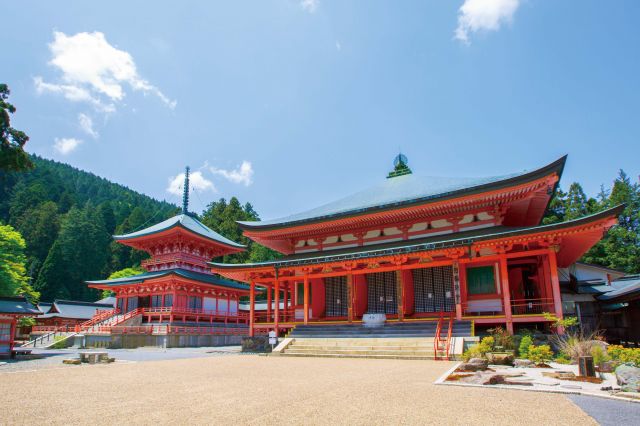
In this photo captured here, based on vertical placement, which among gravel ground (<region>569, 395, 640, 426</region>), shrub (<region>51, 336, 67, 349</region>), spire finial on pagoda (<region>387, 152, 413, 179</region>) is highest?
spire finial on pagoda (<region>387, 152, 413, 179</region>)

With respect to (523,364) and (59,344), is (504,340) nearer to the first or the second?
(523,364)

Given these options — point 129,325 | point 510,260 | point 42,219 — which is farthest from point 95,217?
point 510,260

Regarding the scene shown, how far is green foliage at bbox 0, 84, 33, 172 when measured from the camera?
18.7 m

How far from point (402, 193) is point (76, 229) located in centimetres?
6927

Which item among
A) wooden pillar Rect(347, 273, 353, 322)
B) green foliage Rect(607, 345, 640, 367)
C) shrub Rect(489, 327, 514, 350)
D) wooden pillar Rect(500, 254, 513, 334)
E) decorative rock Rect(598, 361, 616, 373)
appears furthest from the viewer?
wooden pillar Rect(347, 273, 353, 322)

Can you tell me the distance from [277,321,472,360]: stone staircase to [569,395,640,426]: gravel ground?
24.9ft

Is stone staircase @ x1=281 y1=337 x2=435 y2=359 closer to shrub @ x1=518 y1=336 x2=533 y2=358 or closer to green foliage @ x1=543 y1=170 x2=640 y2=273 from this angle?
shrub @ x1=518 y1=336 x2=533 y2=358

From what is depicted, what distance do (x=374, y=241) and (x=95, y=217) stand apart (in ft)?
240

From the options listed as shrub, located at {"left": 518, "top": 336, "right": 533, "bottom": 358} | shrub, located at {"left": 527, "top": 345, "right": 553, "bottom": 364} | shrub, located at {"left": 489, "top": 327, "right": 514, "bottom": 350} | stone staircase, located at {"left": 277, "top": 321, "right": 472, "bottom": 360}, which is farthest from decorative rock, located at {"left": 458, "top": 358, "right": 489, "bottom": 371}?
shrub, located at {"left": 489, "top": 327, "right": 514, "bottom": 350}

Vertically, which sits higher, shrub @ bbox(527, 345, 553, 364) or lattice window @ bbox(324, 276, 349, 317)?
lattice window @ bbox(324, 276, 349, 317)

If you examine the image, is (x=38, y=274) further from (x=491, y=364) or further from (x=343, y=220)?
(x=491, y=364)

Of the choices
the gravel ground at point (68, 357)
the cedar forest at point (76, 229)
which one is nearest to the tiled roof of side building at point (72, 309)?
the cedar forest at point (76, 229)

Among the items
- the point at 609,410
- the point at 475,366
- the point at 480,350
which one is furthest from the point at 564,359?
the point at 609,410

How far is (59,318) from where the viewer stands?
47375 mm
